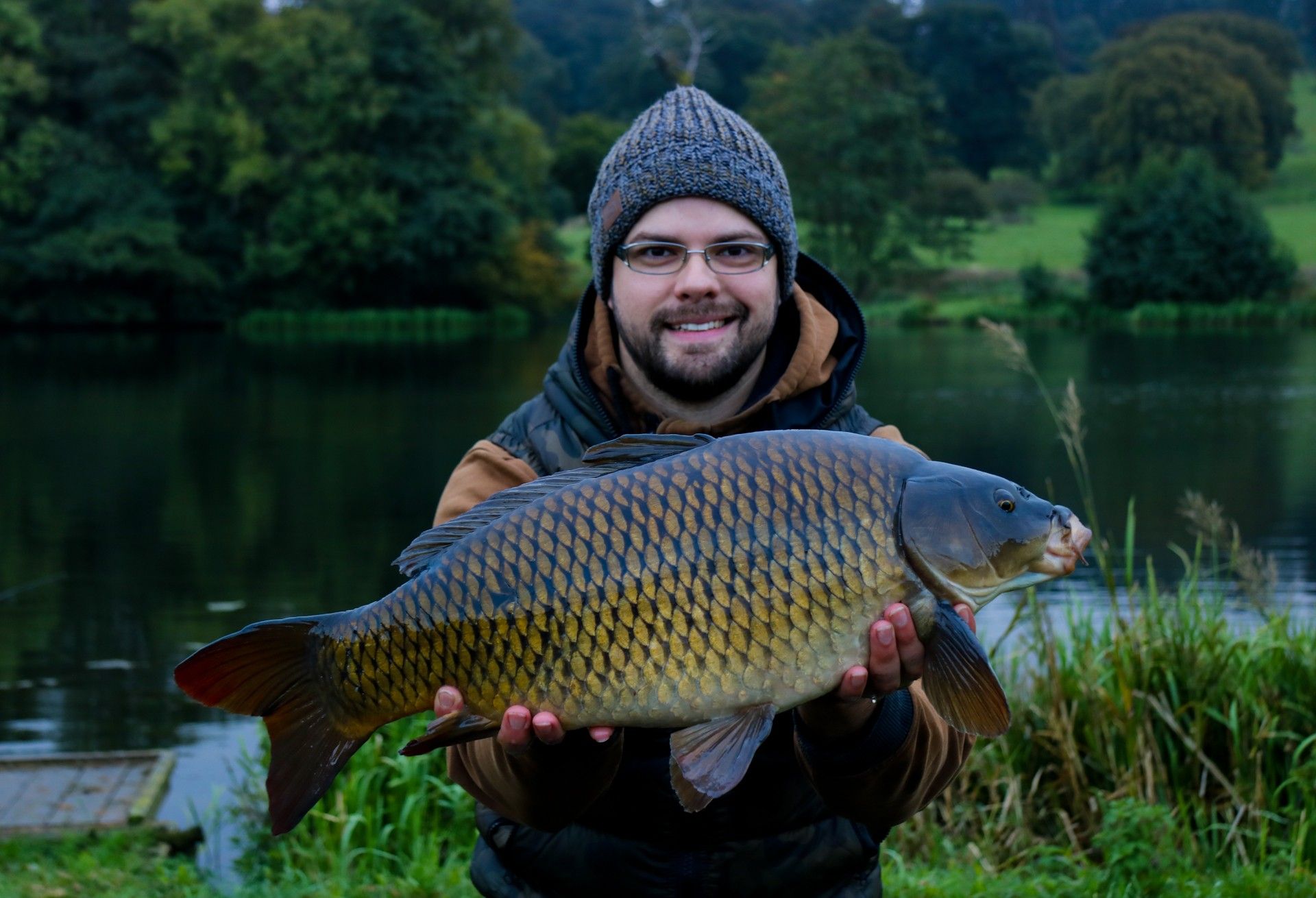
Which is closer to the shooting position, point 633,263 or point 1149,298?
point 633,263

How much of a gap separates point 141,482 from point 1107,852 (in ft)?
41.1

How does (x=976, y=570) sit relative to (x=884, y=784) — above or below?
above

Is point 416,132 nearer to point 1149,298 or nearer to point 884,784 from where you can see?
point 1149,298

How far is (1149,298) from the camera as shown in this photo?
36.8m

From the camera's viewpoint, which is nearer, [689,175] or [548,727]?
[548,727]

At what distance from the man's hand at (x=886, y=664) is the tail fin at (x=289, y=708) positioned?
0.66 meters

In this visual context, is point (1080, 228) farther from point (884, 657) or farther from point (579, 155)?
point (884, 657)

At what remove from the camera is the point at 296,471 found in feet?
48.3

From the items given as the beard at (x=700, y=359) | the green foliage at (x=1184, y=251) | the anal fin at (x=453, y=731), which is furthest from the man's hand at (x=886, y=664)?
the green foliage at (x=1184, y=251)

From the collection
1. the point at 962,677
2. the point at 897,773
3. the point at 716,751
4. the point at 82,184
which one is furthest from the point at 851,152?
the point at 716,751

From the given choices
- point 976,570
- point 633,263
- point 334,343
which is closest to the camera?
→ point 976,570

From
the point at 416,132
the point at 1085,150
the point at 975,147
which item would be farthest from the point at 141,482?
the point at 975,147

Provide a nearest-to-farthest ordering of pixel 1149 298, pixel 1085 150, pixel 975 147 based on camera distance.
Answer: pixel 1149 298
pixel 1085 150
pixel 975 147

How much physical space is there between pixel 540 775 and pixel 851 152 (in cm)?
4495
